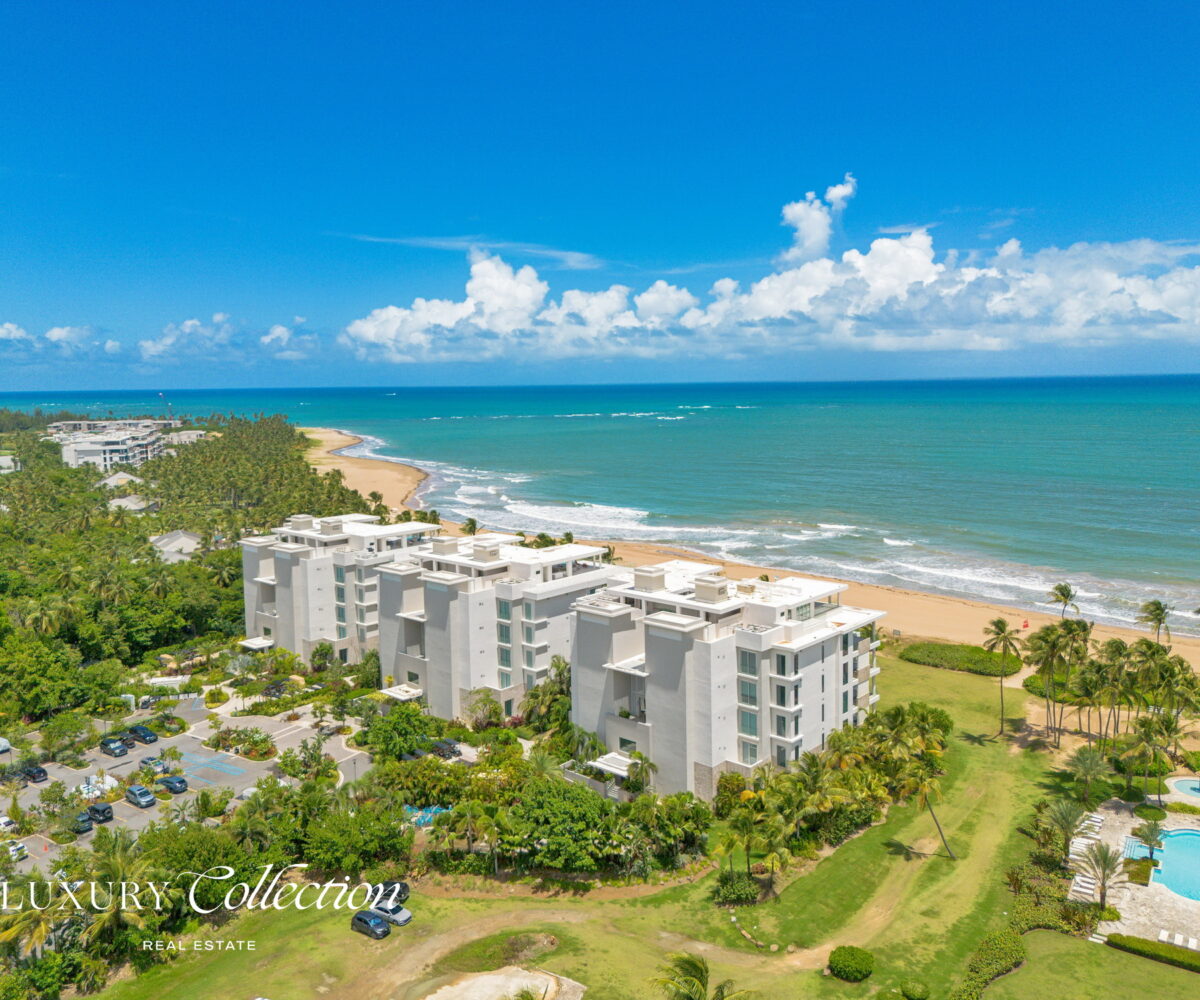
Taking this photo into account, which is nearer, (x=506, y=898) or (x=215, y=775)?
(x=506, y=898)

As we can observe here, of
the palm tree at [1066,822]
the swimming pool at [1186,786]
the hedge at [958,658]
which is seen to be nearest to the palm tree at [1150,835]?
the palm tree at [1066,822]

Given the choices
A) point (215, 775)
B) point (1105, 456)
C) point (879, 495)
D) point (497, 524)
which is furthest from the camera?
point (1105, 456)

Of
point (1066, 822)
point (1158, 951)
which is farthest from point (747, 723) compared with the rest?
point (1158, 951)

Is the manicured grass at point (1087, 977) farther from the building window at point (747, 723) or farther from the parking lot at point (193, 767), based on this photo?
the parking lot at point (193, 767)

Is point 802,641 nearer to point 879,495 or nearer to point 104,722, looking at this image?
point 104,722

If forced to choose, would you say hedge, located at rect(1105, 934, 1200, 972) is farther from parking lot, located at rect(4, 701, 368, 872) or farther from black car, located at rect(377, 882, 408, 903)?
parking lot, located at rect(4, 701, 368, 872)

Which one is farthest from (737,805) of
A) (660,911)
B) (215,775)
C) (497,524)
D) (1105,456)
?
(1105,456)
